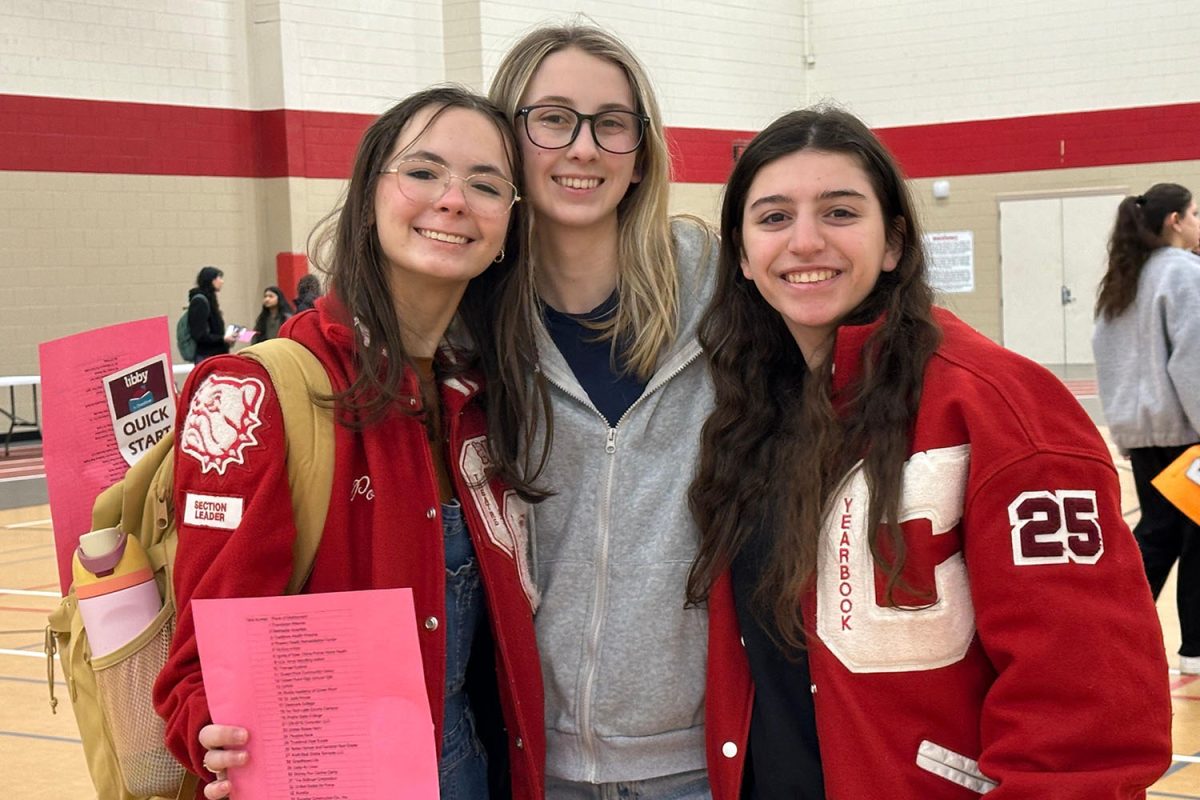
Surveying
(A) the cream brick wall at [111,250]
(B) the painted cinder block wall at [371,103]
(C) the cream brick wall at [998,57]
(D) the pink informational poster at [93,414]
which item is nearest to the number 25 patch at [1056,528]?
(D) the pink informational poster at [93,414]

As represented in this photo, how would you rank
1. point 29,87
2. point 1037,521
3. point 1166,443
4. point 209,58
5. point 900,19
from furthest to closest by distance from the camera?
point 900,19 < point 209,58 < point 29,87 < point 1166,443 < point 1037,521

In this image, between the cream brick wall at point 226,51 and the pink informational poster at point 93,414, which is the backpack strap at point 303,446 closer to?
the pink informational poster at point 93,414

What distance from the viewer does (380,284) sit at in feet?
7.31

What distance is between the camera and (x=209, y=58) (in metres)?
13.6

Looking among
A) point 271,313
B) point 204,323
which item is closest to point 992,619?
point 204,323

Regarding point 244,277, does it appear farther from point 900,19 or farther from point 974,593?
point 974,593

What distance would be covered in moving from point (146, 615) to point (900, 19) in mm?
17737

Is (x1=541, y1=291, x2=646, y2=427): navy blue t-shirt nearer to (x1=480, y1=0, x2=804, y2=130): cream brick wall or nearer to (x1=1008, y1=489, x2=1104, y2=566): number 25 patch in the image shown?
(x1=1008, y1=489, x2=1104, y2=566): number 25 patch

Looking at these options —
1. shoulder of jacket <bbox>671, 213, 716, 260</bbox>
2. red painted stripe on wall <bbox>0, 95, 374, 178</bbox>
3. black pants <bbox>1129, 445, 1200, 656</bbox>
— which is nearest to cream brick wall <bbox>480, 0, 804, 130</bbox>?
red painted stripe on wall <bbox>0, 95, 374, 178</bbox>

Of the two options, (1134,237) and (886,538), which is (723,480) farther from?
(1134,237)

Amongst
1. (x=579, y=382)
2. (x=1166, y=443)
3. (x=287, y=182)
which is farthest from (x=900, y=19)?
(x=579, y=382)

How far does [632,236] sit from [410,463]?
67 centimetres

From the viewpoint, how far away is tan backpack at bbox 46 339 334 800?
201cm

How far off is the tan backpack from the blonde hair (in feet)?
1.51
